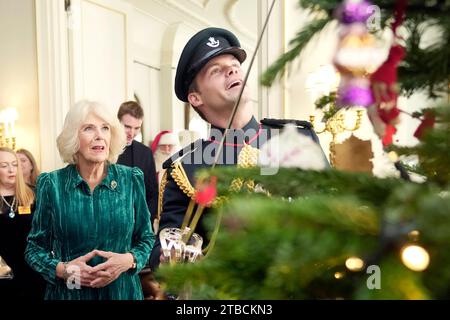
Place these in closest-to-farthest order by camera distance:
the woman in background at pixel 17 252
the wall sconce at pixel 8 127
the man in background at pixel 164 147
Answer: the woman in background at pixel 17 252 < the wall sconce at pixel 8 127 < the man in background at pixel 164 147

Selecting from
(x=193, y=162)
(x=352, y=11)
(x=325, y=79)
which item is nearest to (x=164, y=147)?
(x=193, y=162)

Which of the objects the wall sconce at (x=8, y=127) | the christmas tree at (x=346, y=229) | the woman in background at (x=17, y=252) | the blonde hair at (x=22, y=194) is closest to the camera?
the christmas tree at (x=346, y=229)

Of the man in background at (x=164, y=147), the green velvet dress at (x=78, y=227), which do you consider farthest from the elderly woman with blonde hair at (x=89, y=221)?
the man in background at (x=164, y=147)

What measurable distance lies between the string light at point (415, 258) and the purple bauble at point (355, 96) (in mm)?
104

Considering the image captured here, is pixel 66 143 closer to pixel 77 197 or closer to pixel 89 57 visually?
pixel 77 197

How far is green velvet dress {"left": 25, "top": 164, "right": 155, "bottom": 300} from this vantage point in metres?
1.37

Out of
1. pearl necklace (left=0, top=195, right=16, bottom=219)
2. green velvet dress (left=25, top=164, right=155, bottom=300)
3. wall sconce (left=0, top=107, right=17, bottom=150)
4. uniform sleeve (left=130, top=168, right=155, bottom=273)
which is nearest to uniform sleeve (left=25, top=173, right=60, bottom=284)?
green velvet dress (left=25, top=164, right=155, bottom=300)

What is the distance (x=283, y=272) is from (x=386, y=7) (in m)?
0.19

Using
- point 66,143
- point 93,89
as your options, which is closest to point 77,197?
point 66,143

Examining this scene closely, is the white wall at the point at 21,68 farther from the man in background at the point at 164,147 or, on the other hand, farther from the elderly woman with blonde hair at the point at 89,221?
the elderly woman with blonde hair at the point at 89,221

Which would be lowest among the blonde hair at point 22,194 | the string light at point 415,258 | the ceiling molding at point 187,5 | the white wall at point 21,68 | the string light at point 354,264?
the blonde hair at point 22,194

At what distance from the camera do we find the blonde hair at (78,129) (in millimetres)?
1450

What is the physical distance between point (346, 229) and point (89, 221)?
1.20 metres

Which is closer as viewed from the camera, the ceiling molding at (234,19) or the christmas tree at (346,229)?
the christmas tree at (346,229)
